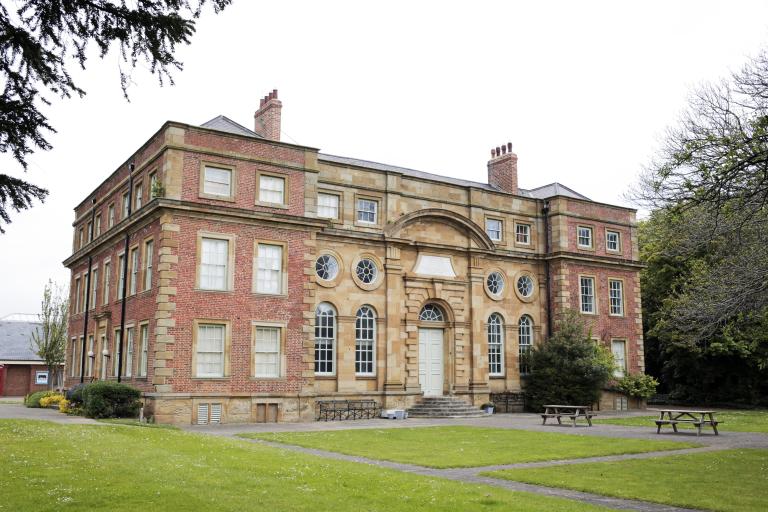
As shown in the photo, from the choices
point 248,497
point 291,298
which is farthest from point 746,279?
A: point 291,298

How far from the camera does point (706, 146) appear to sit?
1159cm

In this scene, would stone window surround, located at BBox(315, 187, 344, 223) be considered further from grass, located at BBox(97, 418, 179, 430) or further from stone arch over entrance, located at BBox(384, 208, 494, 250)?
grass, located at BBox(97, 418, 179, 430)

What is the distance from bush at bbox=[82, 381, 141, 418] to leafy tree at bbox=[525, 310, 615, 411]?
51.7ft

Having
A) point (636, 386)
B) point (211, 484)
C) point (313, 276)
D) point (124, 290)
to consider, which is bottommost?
point (211, 484)

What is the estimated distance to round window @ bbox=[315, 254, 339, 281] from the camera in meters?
26.2

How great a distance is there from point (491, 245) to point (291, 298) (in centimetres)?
983

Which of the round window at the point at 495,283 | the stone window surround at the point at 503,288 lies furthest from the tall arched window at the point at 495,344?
the round window at the point at 495,283

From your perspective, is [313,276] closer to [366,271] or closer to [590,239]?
[366,271]

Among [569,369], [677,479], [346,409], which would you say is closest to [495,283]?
[569,369]

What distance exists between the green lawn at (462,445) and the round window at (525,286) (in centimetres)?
1204

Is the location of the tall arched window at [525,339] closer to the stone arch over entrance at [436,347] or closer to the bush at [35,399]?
the stone arch over entrance at [436,347]

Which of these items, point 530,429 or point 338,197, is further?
point 338,197

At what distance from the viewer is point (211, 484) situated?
9.73 m

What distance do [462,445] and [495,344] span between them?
14.4 m
